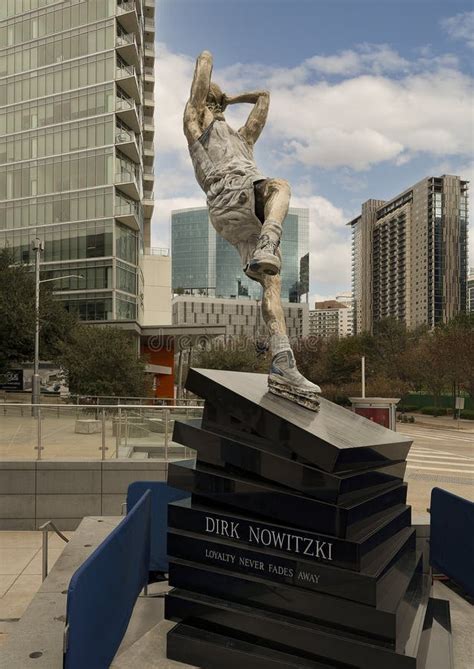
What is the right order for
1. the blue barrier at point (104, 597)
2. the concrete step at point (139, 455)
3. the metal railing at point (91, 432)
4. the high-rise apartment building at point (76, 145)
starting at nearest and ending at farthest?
the blue barrier at point (104, 597) → the metal railing at point (91, 432) → the concrete step at point (139, 455) → the high-rise apartment building at point (76, 145)

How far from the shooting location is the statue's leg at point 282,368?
3.73 m

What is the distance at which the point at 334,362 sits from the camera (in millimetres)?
49312

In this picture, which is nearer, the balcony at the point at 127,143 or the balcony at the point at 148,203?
the balcony at the point at 127,143

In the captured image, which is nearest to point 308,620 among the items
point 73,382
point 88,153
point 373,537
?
point 373,537

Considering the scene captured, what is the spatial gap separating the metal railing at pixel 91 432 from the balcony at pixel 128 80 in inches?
1513

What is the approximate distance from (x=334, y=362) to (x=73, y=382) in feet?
97.6

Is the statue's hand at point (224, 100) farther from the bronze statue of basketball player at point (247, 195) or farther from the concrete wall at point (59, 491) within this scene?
the concrete wall at point (59, 491)

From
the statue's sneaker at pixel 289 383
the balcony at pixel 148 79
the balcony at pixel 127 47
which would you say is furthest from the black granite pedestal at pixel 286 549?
the balcony at pixel 148 79

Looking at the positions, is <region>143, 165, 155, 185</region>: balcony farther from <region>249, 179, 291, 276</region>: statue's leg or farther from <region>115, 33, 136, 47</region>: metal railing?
<region>249, 179, 291, 276</region>: statue's leg

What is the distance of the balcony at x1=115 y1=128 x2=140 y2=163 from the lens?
139ft

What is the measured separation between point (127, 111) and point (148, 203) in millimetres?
15444

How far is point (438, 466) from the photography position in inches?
663

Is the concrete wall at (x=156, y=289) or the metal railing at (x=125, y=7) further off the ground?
the metal railing at (x=125, y=7)

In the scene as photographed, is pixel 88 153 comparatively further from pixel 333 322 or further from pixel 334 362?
pixel 333 322
